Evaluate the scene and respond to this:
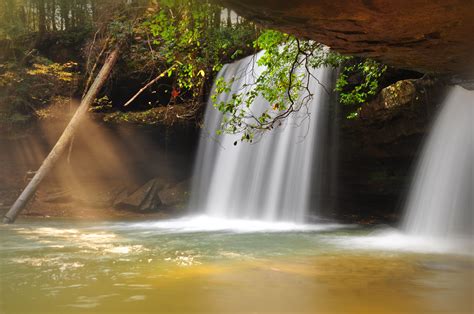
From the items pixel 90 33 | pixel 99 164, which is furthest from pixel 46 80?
pixel 99 164

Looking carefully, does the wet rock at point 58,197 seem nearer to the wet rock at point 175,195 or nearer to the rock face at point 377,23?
the wet rock at point 175,195

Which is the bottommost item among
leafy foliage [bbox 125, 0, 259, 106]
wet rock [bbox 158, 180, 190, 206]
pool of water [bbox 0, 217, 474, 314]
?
pool of water [bbox 0, 217, 474, 314]

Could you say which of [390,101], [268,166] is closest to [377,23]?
[390,101]

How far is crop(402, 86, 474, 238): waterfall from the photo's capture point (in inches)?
418

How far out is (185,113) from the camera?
1590 cm

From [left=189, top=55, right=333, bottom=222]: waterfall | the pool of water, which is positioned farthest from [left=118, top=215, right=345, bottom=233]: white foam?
the pool of water

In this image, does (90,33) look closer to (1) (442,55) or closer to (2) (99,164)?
(2) (99,164)

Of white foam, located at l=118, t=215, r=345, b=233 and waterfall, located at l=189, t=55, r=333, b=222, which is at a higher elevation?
waterfall, located at l=189, t=55, r=333, b=222

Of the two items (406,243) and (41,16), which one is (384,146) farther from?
(41,16)

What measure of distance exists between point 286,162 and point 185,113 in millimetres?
4055

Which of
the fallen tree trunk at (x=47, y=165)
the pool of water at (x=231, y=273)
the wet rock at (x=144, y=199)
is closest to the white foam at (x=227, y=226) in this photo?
the pool of water at (x=231, y=273)

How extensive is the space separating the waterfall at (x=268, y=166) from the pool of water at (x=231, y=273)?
9.33 ft

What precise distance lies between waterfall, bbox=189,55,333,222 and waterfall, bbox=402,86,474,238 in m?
3.05

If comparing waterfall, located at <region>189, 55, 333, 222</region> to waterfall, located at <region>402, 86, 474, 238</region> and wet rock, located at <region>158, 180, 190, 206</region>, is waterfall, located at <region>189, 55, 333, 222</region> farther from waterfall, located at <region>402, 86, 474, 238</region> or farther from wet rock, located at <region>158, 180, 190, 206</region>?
waterfall, located at <region>402, 86, 474, 238</region>
